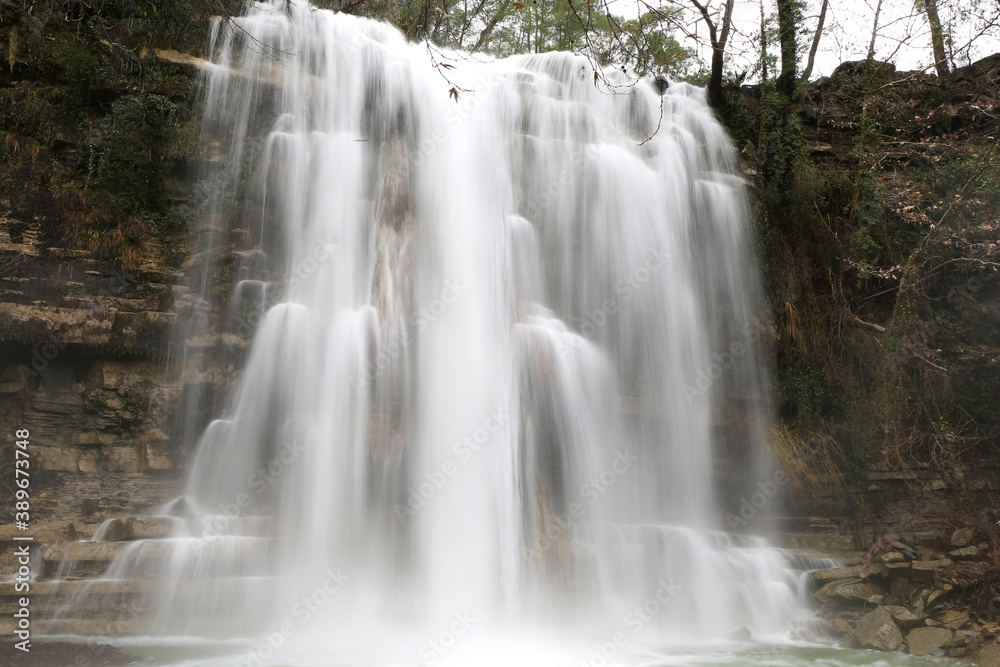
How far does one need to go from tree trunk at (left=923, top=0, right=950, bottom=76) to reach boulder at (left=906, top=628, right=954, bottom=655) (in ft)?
32.1

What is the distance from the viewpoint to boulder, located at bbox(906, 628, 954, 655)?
712 cm

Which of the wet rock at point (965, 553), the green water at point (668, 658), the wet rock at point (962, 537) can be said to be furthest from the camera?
the wet rock at point (962, 537)

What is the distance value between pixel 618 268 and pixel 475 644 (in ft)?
19.9

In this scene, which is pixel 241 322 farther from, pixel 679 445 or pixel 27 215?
pixel 679 445

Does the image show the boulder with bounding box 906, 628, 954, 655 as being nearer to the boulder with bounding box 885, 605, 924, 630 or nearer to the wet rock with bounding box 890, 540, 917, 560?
the boulder with bounding box 885, 605, 924, 630

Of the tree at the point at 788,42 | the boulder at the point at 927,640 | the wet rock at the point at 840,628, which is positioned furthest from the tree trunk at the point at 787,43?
the boulder at the point at 927,640

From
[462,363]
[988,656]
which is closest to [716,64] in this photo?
[462,363]

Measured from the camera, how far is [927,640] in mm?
7180

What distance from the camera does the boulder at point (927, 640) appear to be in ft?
23.4

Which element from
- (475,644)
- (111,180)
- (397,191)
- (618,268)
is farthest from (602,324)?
(111,180)

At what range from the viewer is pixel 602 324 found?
10.1 meters

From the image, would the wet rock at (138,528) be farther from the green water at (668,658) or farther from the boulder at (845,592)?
the boulder at (845,592)

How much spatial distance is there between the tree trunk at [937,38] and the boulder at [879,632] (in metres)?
9.74

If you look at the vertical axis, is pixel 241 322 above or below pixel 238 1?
below
